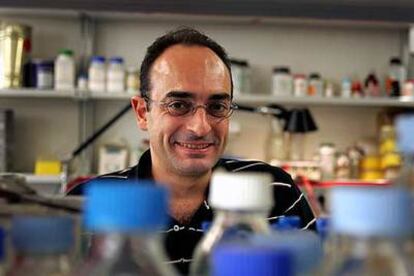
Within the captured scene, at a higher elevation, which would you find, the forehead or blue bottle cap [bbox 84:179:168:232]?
the forehead

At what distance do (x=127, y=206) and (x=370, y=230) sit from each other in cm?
14

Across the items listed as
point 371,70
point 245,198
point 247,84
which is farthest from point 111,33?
point 245,198

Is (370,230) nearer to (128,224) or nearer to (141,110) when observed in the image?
(128,224)

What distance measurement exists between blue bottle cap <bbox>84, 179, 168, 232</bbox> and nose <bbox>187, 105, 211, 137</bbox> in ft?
2.72

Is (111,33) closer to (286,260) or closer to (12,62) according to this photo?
(12,62)

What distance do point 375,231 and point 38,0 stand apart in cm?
53

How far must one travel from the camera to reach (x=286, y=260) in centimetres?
39

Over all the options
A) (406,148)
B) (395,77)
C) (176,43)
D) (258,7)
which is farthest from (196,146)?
(395,77)

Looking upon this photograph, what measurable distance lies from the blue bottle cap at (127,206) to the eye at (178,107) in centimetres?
84

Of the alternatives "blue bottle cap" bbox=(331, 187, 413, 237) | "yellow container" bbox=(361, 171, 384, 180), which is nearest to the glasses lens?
"blue bottle cap" bbox=(331, 187, 413, 237)

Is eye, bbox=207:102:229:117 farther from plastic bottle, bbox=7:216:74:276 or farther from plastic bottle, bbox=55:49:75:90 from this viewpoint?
plastic bottle, bbox=55:49:75:90

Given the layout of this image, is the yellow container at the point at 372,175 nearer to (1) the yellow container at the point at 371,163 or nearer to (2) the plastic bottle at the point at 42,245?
(1) the yellow container at the point at 371,163

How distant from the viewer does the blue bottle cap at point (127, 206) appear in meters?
0.40

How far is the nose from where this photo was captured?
1236mm
